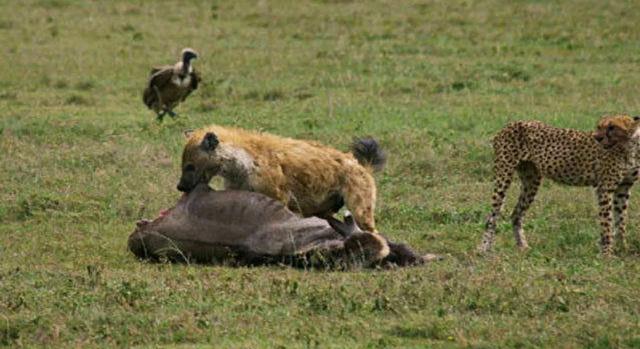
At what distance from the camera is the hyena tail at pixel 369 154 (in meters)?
10.1

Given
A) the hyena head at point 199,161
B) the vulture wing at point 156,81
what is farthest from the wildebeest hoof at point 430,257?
the vulture wing at point 156,81

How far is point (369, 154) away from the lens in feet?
33.1

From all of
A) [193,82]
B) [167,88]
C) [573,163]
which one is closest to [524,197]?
[573,163]

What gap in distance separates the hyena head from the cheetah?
205cm

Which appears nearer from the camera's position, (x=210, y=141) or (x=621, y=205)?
(x=210, y=141)

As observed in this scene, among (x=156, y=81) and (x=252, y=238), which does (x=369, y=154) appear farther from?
(x=156, y=81)

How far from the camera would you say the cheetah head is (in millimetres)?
10094

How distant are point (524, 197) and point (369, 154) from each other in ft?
4.59

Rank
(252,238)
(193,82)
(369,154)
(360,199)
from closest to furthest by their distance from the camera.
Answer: (252,238) → (360,199) → (369,154) → (193,82)

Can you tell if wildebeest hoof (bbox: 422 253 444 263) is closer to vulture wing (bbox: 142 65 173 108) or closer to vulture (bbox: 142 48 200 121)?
vulture (bbox: 142 48 200 121)

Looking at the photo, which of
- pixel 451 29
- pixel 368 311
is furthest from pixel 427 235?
pixel 451 29

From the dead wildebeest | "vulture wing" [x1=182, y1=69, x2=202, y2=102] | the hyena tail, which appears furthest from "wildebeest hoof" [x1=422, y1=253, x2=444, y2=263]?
"vulture wing" [x1=182, y1=69, x2=202, y2=102]

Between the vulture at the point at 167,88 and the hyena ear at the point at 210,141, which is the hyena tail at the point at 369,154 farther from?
the vulture at the point at 167,88

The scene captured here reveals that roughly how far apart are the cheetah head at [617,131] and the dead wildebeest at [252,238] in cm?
184
